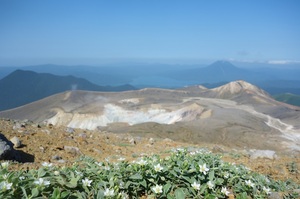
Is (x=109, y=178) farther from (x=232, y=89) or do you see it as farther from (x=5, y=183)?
(x=232, y=89)

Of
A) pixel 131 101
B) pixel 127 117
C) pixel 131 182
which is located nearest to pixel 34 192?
pixel 131 182

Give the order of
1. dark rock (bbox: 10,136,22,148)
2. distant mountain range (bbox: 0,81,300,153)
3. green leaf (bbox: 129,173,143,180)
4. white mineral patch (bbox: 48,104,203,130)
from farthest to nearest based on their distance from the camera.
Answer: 1. white mineral patch (bbox: 48,104,203,130)
2. distant mountain range (bbox: 0,81,300,153)
3. dark rock (bbox: 10,136,22,148)
4. green leaf (bbox: 129,173,143,180)

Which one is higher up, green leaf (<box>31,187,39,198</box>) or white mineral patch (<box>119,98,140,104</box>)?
green leaf (<box>31,187,39,198</box>)

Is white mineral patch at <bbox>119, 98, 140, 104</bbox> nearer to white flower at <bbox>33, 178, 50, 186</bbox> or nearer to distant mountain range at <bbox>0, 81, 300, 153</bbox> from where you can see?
distant mountain range at <bbox>0, 81, 300, 153</bbox>

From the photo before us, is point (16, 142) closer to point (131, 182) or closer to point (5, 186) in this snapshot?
point (131, 182)

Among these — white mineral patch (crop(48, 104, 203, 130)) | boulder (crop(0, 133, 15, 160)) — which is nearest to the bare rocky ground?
boulder (crop(0, 133, 15, 160))

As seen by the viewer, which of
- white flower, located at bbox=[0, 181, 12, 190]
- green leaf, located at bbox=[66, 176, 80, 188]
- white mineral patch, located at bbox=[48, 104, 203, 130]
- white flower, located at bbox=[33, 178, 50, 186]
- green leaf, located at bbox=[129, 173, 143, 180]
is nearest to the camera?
white flower, located at bbox=[0, 181, 12, 190]

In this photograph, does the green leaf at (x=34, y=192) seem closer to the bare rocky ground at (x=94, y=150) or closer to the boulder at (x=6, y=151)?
the bare rocky ground at (x=94, y=150)

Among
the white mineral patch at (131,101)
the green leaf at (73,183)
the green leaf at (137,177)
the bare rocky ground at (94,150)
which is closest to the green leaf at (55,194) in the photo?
the green leaf at (73,183)

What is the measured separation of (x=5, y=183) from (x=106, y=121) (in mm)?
83495

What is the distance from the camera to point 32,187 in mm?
3221

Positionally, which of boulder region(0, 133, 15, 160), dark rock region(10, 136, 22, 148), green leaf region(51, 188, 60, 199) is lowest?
dark rock region(10, 136, 22, 148)

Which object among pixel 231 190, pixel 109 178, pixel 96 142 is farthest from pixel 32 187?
pixel 96 142

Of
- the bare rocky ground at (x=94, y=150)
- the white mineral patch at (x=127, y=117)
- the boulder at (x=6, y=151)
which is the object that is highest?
the boulder at (x=6, y=151)
